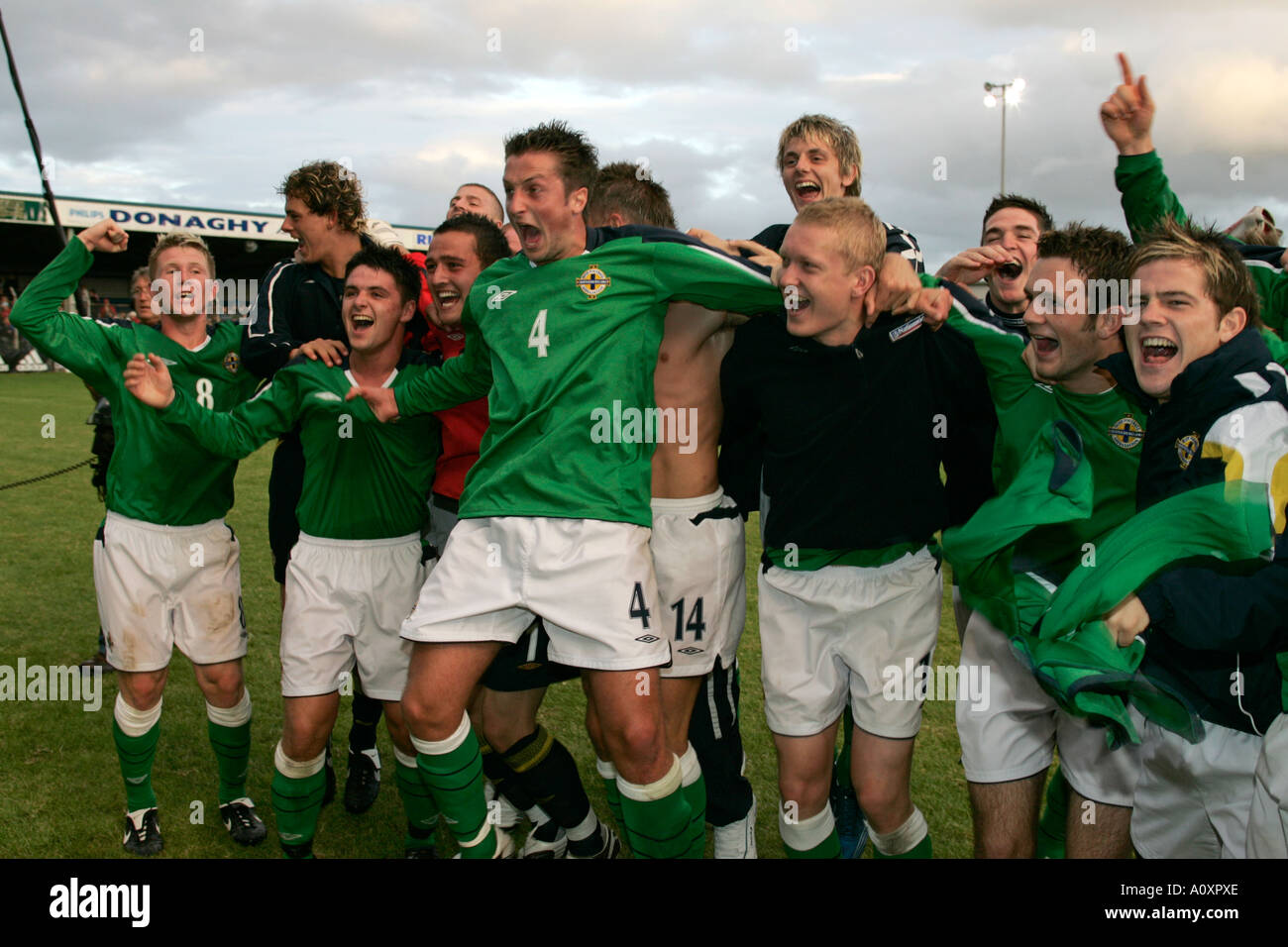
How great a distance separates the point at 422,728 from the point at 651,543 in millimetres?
1020

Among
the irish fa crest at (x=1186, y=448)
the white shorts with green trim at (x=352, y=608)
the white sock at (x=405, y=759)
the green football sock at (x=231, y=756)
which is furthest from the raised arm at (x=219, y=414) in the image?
the irish fa crest at (x=1186, y=448)

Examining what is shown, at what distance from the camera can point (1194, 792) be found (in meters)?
2.83

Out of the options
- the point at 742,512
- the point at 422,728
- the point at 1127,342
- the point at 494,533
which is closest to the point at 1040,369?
the point at 1127,342

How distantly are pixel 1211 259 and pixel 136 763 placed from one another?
13.1 feet

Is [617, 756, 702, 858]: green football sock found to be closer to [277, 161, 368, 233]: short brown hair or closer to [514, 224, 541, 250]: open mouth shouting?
[514, 224, 541, 250]: open mouth shouting

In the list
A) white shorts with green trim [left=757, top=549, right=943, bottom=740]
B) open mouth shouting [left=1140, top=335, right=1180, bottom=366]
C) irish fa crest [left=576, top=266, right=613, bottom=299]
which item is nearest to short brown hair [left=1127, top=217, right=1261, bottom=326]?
open mouth shouting [left=1140, top=335, right=1180, bottom=366]

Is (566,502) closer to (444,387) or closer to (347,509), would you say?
(444,387)

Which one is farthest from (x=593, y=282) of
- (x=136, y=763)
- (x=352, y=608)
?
(x=136, y=763)

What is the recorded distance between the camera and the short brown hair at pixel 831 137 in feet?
13.2

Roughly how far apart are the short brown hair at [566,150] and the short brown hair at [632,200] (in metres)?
0.71

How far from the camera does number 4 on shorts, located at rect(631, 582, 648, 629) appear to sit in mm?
3215

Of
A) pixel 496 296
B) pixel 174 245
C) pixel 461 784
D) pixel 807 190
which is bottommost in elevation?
pixel 461 784

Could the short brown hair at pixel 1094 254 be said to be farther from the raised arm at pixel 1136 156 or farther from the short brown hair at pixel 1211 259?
the raised arm at pixel 1136 156

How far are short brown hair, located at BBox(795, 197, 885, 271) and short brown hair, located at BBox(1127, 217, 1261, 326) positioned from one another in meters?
0.72
